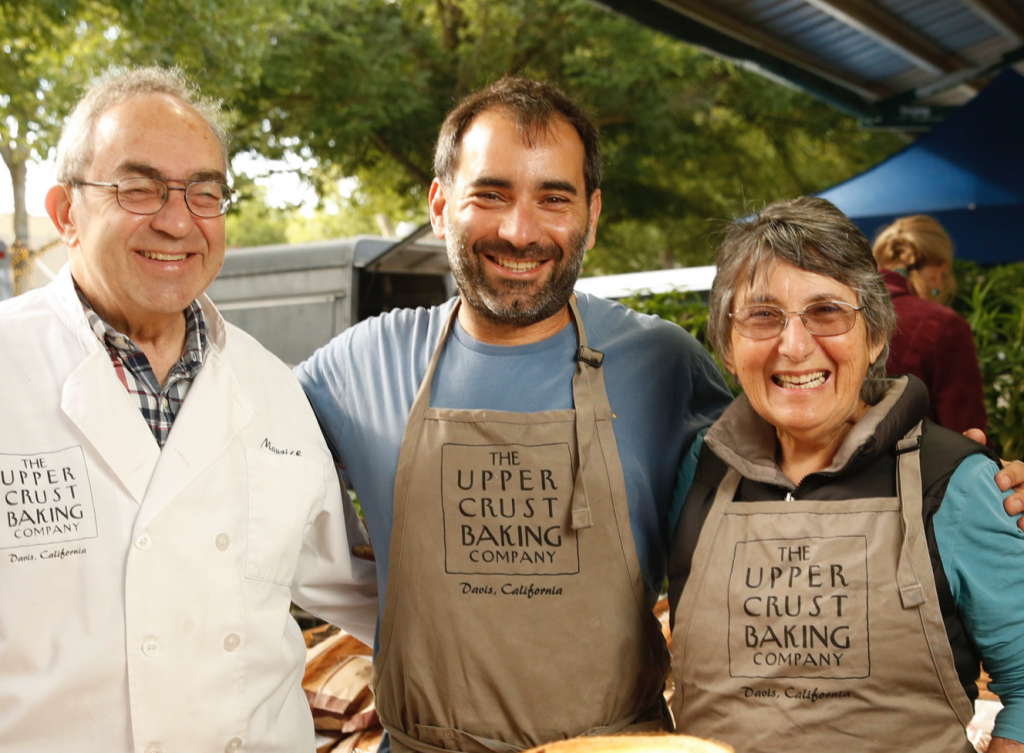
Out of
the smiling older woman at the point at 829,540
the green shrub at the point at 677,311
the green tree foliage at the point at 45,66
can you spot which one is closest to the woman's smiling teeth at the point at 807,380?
the smiling older woman at the point at 829,540

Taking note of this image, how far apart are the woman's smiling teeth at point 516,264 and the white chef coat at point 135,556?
1.86 ft

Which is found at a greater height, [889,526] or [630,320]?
[630,320]

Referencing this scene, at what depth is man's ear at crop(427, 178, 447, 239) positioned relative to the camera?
1973 mm

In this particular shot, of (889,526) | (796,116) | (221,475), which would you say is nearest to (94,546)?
(221,475)

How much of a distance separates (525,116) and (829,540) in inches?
39.9

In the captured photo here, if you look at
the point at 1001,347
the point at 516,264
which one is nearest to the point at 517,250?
the point at 516,264

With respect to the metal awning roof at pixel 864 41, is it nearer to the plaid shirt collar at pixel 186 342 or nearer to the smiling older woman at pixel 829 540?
the smiling older woman at pixel 829 540

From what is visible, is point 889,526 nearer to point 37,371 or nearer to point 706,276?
point 37,371

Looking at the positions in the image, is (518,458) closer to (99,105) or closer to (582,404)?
(582,404)

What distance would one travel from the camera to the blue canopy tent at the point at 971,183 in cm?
498

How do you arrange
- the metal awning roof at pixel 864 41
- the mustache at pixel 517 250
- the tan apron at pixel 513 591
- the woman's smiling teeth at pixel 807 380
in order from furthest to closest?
the metal awning roof at pixel 864 41 → the mustache at pixel 517 250 → the tan apron at pixel 513 591 → the woman's smiling teeth at pixel 807 380

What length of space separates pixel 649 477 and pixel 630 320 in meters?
0.38

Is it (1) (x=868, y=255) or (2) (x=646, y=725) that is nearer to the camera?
(1) (x=868, y=255)

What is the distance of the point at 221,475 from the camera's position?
5.19ft
